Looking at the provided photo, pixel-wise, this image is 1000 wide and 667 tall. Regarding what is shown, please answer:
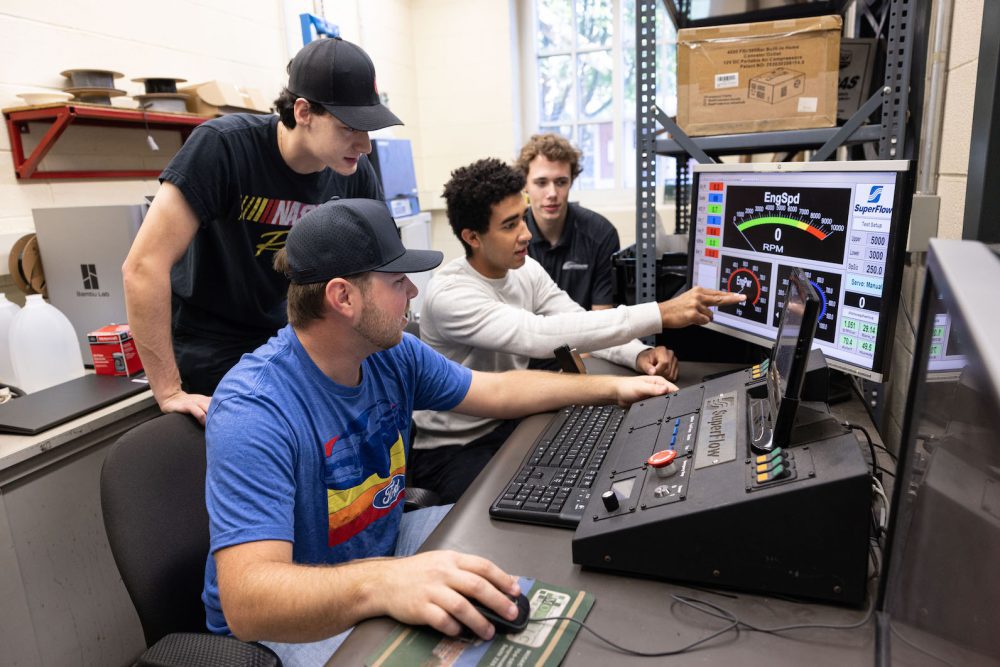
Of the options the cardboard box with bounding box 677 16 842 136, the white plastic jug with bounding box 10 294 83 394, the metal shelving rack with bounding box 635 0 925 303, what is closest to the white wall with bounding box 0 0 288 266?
the white plastic jug with bounding box 10 294 83 394

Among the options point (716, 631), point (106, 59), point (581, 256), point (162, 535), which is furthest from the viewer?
point (581, 256)

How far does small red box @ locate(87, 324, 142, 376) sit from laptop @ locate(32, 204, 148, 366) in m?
0.10

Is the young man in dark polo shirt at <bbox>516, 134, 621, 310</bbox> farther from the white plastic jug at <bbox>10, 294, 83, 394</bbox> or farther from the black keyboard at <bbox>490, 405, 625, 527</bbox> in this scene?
the white plastic jug at <bbox>10, 294, 83, 394</bbox>

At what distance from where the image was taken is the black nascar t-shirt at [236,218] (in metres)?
1.52

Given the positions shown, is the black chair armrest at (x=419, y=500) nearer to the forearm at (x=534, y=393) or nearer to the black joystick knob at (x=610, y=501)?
the forearm at (x=534, y=393)

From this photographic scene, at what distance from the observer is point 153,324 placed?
1457 mm

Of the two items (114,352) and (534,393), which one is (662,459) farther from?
(114,352)

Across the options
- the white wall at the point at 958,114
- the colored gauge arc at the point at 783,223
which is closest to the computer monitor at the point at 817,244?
the colored gauge arc at the point at 783,223

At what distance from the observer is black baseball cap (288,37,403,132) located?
4.95 ft

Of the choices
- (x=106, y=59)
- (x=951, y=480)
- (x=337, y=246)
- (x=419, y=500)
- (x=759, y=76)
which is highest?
(x=106, y=59)

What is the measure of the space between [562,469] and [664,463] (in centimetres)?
23

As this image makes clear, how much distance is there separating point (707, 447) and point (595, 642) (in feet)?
0.99

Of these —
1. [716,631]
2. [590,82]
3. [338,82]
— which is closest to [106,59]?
[338,82]

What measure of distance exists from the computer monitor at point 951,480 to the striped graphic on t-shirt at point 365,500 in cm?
76
